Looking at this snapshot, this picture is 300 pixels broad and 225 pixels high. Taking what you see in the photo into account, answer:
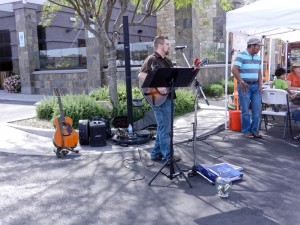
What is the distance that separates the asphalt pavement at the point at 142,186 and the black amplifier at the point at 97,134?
0.16 metres

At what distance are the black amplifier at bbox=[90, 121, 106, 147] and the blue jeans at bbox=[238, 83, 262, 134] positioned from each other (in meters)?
2.74

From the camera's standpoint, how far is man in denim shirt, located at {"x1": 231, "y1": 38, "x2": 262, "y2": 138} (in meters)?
6.69

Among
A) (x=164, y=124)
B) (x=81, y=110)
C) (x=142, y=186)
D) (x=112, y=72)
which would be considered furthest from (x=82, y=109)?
(x=142, y=186)

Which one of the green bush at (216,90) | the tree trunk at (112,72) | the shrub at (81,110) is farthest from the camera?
the green bush at (216,90)

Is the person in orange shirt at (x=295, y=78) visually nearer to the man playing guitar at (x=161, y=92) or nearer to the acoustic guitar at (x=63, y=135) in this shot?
the man playing guitar at (x=161, y=92)

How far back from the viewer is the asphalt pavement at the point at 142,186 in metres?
3.65

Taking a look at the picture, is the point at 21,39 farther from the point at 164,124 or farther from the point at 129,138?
the point at 164,124

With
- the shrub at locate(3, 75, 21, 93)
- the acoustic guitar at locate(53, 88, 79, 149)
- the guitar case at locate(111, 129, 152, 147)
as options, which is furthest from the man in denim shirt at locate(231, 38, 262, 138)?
the shrub at locate(3, 75, 21, 93)

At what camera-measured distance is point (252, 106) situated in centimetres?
694

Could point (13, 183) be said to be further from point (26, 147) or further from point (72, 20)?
point (72, 20)

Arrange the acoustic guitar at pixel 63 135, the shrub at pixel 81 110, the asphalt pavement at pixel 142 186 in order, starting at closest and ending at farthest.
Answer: the asphalt pavement at pixel 142 186 → the acoustic guitar at pixel 63 135 → the shrub at pixel 81 110

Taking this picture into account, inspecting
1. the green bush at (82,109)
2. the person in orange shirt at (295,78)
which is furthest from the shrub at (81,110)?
the person in orange shirt at (295,78)

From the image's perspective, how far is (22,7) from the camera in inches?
584

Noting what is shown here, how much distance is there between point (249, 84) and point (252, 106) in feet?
1.50
